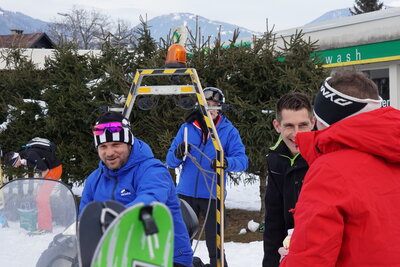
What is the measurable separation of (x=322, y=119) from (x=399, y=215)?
0.41 metres

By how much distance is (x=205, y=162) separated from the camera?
515 centimetres

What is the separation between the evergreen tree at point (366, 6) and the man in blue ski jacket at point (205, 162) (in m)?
35.5

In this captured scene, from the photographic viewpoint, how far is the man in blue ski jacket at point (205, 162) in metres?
5.05

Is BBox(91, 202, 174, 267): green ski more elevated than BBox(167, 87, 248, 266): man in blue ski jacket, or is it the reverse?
BBox(91, 202, 174, 267): green ski

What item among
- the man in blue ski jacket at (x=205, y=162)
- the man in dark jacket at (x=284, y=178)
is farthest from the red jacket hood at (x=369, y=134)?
the man in blue ski jacket at (x=205, y=162)

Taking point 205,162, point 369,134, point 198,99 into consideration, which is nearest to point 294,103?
point 369,134

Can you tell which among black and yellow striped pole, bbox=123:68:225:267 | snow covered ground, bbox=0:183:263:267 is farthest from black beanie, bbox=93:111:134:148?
black and yellow striped pole, bbox=123:68:225:267

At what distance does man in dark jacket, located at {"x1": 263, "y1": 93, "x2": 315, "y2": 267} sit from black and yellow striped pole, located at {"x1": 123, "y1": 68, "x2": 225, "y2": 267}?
6.02ft

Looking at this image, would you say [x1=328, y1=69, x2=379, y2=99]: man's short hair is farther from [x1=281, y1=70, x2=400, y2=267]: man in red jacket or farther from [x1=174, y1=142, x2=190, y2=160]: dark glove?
[x1=174, y1=142, x2=190, y2=160]: dark glove

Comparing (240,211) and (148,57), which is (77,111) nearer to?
(148,57)

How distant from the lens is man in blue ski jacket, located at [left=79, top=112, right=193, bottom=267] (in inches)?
107

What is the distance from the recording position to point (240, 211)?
29.7 feet

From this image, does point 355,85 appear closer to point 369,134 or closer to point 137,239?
point 369,134

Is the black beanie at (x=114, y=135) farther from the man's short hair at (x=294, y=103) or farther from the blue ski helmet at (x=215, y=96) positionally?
the blue ski helmet at (x=215, y=96)
